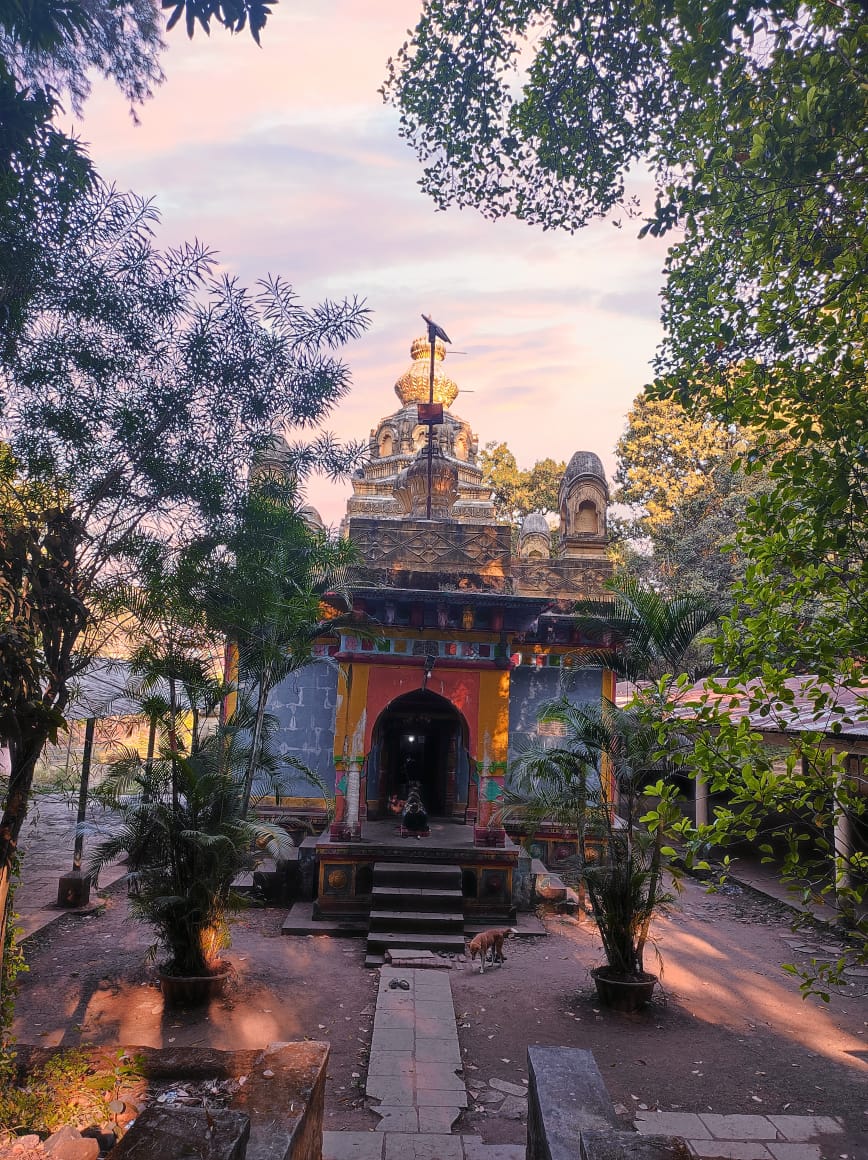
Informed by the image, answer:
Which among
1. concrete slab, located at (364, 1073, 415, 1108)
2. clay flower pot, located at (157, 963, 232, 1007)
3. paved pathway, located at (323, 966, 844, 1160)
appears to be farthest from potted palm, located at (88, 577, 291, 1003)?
concrete slab, located at (364, 1073, 415, 1108)

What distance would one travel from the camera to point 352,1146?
18.0 feet

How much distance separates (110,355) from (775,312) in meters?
4.96

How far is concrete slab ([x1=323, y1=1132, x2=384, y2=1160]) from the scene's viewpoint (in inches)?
210

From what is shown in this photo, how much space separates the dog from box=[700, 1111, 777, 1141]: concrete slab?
373 cm

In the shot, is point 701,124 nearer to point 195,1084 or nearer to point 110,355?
point 110,355

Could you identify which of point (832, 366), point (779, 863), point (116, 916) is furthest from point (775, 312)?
point (779, 863)

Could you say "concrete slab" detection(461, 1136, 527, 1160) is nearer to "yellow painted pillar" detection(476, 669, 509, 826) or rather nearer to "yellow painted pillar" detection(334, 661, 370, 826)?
"yellow painted pillar" detection(476, 669, 509, 826)

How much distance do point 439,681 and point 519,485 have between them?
2444cm

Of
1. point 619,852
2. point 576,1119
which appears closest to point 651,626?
point 619,852

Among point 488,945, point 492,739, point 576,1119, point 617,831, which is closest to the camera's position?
point 576,1119

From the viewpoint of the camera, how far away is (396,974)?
9016 mm

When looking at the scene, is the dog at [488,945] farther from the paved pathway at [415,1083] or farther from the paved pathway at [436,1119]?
the paved pathway at [436,1119]

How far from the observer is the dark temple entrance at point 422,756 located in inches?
600

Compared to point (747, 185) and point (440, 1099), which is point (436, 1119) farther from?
point (747, 185)
